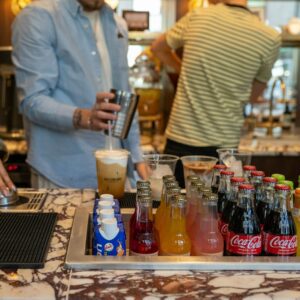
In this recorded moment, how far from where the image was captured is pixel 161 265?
986 mm

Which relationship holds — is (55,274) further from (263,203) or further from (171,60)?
(171,60)

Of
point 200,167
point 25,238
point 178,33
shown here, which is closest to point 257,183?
point 200,167

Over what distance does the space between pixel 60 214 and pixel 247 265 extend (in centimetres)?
57

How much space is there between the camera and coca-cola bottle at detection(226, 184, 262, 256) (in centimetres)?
105

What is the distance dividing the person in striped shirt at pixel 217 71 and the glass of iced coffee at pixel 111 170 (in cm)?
77

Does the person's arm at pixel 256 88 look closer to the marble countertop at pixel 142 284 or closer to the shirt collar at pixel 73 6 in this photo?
the shirt collar at pixel 73 6

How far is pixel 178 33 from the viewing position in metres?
2.38

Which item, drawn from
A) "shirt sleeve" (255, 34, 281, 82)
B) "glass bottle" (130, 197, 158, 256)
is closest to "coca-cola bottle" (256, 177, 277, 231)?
"glass bottle" (130, 197, 158, 256)

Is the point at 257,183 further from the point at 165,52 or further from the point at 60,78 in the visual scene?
the point at 165,52

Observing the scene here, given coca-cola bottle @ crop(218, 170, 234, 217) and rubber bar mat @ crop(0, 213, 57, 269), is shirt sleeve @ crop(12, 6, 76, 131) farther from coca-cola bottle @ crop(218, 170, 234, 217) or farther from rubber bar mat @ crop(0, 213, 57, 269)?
coca-cola bottle @ crop(218, 170, 234, 217)

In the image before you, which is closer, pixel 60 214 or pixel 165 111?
pixel 60 214

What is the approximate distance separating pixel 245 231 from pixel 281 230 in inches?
3.0

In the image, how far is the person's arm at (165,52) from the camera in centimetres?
262

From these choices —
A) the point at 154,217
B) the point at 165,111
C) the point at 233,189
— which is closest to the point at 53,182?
the point at 154,217
